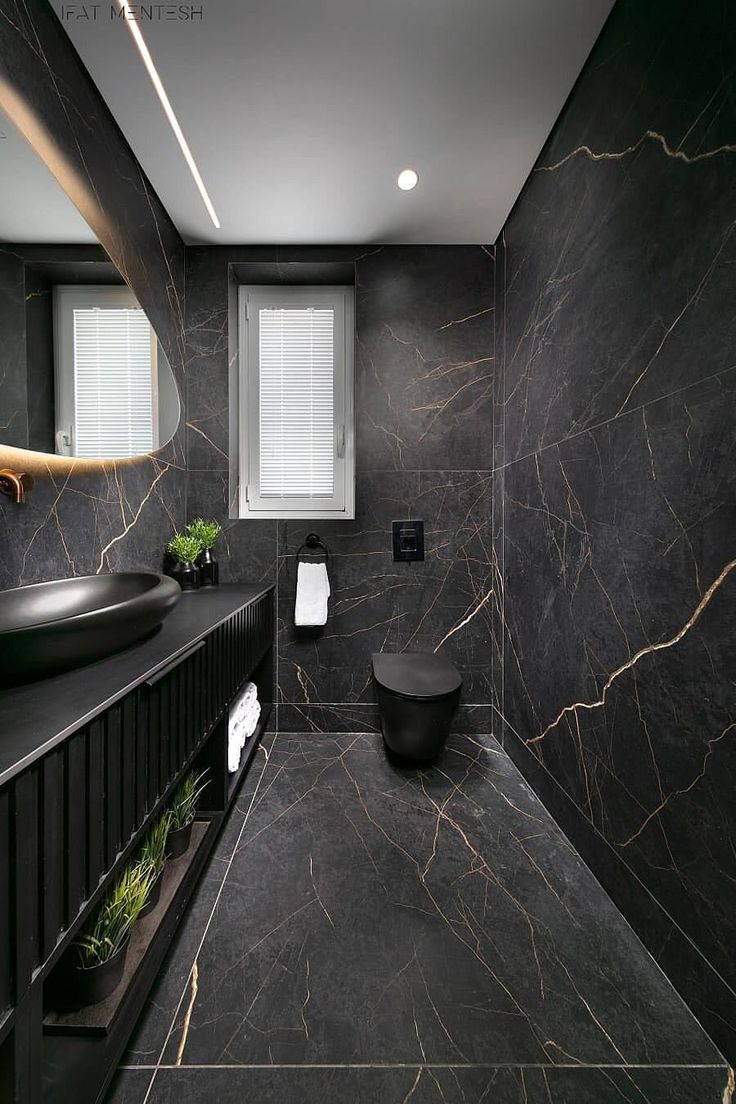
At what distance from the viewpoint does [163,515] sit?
1.94 metres

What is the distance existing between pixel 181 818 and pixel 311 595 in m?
1.08

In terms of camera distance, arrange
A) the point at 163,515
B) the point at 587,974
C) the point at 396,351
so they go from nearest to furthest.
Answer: the point at 587,974 → the point at 163,515 → the point at 396,351

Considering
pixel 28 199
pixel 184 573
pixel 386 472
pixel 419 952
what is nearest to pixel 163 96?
pixel 28 199

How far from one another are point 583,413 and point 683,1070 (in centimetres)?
155

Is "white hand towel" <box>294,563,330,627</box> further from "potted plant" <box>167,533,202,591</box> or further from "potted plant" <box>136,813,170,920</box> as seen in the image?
"potted plant" <box>136,813,170,920</box>

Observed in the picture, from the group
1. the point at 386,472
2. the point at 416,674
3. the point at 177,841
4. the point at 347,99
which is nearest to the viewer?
the point at 177,841

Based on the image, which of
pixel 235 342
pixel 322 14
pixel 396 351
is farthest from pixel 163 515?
pixel 322 14

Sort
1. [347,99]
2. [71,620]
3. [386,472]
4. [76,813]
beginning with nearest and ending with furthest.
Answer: [76,813] < [71,620] < [347,99] < [386,472]

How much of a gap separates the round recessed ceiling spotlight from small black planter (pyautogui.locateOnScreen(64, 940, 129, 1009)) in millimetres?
2518

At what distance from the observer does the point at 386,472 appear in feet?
7.22

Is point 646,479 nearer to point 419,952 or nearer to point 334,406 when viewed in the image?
point 419,952

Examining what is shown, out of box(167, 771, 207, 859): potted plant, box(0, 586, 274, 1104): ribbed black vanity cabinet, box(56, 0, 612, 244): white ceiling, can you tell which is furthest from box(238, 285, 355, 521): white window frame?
box(167, 771, 207, 859): potted plant

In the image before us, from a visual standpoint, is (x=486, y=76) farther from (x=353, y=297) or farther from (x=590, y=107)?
(x=353, y=297)

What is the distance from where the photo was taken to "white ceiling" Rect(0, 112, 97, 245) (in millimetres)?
1009
